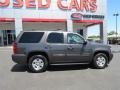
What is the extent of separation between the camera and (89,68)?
12.6 m

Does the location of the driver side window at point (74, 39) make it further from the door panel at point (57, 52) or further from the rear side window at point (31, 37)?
the rear side window at point (31, 37)

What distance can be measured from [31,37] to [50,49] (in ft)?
3.36

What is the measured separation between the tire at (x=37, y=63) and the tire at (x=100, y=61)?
2475 mm

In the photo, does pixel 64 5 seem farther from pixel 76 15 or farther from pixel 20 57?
pixel 20 57

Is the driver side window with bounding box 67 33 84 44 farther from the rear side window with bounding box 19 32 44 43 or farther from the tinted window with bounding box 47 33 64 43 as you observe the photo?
the rear side window with bounding box 19 32 44 43

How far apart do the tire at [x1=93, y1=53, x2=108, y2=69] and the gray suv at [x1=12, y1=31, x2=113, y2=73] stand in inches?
2.0

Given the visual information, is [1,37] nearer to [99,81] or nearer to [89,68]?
[89,68]

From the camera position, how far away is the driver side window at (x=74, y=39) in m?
12.1

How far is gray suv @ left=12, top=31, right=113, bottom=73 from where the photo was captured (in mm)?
11609

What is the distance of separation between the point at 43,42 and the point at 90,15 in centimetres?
2922

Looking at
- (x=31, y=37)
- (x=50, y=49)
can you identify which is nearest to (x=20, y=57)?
(x=31, y=37)

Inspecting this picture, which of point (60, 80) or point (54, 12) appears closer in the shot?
point (60, 80)

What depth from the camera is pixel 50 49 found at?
11773mm

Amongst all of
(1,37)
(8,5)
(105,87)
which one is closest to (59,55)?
(105,87)
